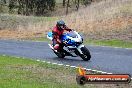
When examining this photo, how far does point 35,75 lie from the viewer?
13328 mm

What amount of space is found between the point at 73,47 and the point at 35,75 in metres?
5.63

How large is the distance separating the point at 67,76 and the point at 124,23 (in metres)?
21.8

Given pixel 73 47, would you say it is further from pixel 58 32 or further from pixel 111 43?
pixel 111 43

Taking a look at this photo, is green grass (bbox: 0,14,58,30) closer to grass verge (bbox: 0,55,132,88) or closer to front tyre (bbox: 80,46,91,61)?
front tyre (bbox: 80,46,91,61)

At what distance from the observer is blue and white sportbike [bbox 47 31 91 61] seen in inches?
726

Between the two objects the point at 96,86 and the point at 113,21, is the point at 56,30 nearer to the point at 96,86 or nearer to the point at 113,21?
the point at 96,86

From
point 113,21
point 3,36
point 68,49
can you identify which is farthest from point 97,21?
point 68,49

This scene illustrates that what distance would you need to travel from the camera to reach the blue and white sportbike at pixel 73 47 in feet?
60.5

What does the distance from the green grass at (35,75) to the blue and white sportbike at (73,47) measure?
240cm

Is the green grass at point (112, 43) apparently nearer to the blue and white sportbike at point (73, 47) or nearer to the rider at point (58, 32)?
the blue and white sportbike at point (73, 47)

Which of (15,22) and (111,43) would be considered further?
(15,22)

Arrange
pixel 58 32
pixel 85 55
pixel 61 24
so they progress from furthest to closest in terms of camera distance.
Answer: pixel 58 32, pixel 61 24, pixel 85 55

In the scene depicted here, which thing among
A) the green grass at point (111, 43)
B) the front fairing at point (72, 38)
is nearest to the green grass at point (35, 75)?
the front fairing at point (72, 38)

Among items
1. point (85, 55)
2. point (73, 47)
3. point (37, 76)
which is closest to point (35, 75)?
point (37, 76)
